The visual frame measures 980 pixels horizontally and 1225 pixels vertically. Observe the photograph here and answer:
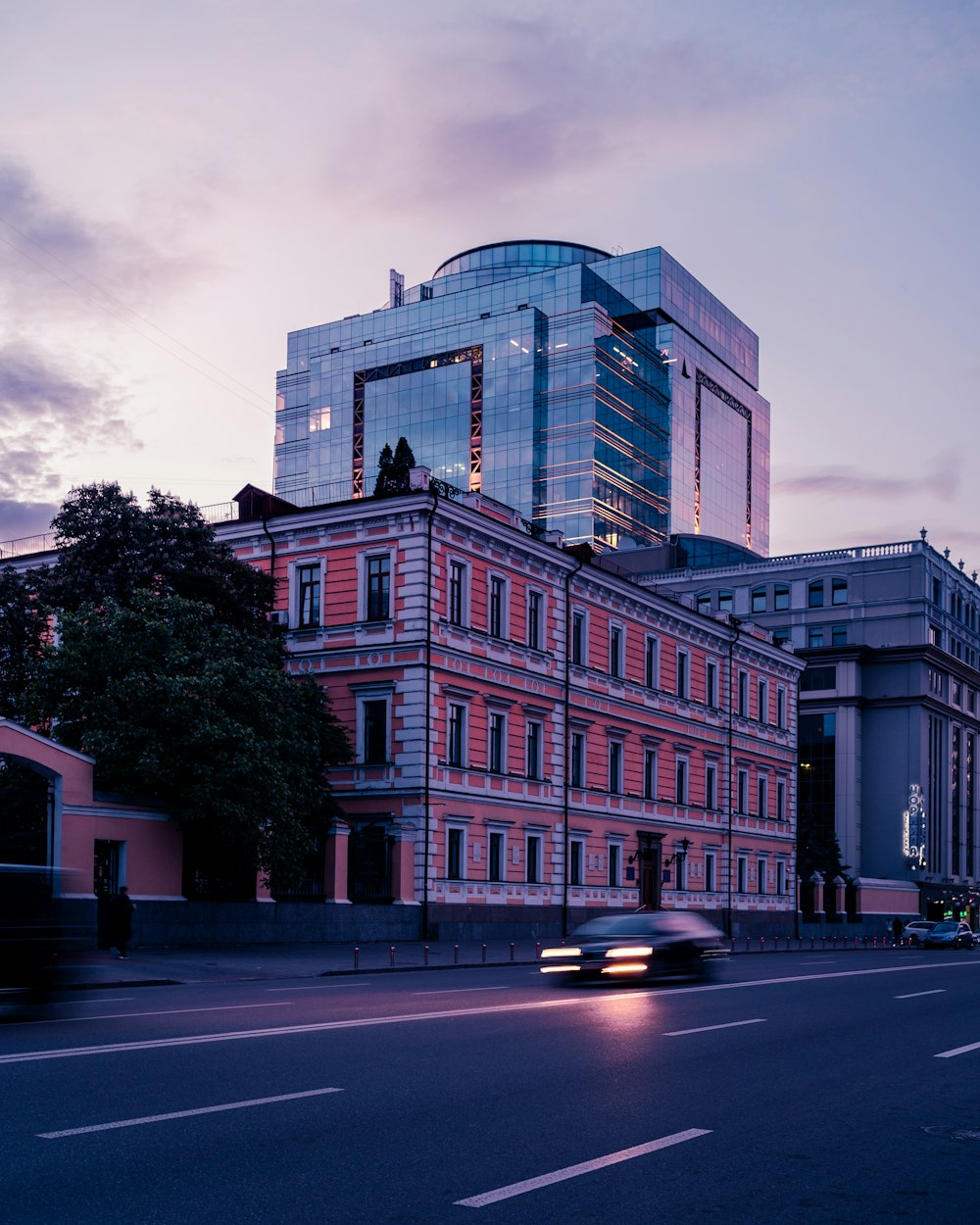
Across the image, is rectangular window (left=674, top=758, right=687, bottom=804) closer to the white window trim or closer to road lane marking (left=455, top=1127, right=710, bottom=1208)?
the white window trim

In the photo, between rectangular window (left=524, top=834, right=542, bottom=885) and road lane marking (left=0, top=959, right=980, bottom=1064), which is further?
rectangular window (left=524, top=834, right=542, bottom=885)

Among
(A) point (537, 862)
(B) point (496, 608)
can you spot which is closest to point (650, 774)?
(A) point (537, 862)

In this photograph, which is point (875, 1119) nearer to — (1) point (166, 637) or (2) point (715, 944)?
(2) point (715, 944)

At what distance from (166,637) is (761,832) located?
39.8 meters

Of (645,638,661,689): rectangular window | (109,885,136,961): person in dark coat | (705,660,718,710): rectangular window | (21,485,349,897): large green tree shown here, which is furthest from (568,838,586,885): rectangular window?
(109,885,136,961): person in dark coat

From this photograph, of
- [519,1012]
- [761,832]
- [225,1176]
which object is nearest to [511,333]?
[761,832]

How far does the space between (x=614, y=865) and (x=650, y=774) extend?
4.76 metres

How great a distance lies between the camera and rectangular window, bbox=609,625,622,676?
51969 mm

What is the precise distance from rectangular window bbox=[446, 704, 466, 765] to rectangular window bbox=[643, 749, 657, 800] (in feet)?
43.1

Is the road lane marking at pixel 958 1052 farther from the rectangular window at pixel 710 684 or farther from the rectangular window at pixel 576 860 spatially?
the rectangular window at pixel 710 684

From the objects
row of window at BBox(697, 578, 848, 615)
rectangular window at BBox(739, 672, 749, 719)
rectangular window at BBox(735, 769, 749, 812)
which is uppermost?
row of window at BBox(697, 578, 848, 615)

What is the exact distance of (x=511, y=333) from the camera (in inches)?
5502

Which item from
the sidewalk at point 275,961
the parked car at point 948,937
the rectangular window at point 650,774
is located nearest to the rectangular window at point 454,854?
the sidewalk at point 275,961

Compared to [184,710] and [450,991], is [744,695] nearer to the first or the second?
[184,710]
